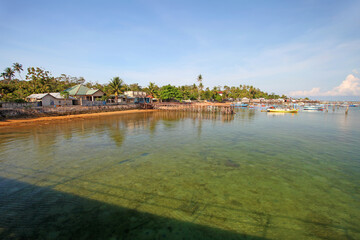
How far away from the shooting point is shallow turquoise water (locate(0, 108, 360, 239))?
5.71 metres

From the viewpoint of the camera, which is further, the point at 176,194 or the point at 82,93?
the point at 82,93

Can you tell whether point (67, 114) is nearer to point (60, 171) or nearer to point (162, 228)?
point (60, 171)

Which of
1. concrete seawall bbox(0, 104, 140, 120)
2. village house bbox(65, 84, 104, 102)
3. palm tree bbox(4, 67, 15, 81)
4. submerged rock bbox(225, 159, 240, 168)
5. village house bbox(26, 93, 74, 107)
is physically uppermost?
palm tree bbox(4, 67, 15, 81)

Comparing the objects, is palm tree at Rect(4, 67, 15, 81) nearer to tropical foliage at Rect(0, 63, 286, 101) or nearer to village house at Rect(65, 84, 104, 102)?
tropical foliage at Rect(0, 63, 286, 101)

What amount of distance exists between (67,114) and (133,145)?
2895 centimetres

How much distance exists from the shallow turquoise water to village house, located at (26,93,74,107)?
27501 millimetres

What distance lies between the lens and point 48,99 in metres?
37.1

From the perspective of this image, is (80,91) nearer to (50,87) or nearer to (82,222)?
(50,87)

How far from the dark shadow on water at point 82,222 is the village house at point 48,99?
36609 mm

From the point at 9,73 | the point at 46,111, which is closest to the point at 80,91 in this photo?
the point at 46,111

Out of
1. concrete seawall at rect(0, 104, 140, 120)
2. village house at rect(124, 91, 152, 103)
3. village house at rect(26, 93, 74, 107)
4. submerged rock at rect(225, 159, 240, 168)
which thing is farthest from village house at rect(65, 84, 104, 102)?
submerged rock at rect(225, 159, 240, 168)

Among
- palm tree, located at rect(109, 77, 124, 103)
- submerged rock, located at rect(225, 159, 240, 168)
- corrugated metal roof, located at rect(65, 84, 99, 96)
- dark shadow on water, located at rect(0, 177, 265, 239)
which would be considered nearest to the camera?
dark shadow on water, located at rect(0, 177, 265, 239)

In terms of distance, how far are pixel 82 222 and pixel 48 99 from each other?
41.8 m

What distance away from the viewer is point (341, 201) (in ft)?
25.0
